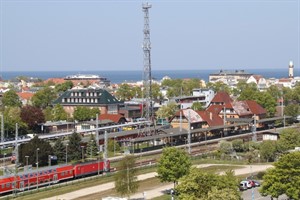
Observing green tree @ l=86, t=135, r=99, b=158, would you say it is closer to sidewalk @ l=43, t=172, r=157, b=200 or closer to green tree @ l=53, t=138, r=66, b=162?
green tree @ l=53, t=138, r=66, b=162

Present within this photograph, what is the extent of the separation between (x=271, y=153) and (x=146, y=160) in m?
12.4

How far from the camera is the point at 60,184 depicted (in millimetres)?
47469

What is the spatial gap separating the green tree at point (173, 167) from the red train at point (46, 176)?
1100 centimetres

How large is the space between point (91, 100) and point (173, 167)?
6211 cm

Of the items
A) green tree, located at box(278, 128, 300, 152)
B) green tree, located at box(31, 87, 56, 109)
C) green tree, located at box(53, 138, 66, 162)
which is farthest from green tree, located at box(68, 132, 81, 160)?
green tree, located at box(31, 87, 56, 109)

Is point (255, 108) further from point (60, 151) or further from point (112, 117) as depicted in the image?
point (60, 151)

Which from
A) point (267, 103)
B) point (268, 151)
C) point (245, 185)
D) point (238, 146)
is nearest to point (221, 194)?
point (245, 185)

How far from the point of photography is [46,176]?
4722 centimetres

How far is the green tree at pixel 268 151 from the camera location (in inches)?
2153

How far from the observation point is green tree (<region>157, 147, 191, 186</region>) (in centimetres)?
4066

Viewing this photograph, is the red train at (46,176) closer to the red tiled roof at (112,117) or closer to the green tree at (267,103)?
the red tiled roof at (112,117)

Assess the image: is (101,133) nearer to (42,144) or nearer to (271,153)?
(42,144)

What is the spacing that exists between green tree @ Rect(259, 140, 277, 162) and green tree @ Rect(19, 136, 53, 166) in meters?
20.6

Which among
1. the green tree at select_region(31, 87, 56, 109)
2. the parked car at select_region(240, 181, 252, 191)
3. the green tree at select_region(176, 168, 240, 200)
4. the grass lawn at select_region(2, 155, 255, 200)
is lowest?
the grass lawn at select_region(2, 155, 255, 200)
